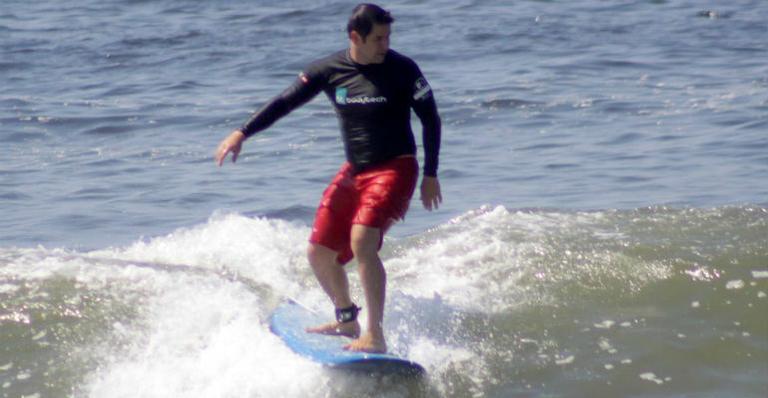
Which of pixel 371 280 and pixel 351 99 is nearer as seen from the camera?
pixel 371 280

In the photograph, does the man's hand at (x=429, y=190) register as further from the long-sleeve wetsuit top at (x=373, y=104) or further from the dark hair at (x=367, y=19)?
the dark hair at (x=367, y=19)

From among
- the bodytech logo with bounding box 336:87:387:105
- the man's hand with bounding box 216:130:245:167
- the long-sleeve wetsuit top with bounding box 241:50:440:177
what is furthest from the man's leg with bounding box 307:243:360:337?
the bodytech logo with bounding box 336:87:387:105

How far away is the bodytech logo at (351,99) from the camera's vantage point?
6.18 meters

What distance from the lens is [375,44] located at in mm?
6102

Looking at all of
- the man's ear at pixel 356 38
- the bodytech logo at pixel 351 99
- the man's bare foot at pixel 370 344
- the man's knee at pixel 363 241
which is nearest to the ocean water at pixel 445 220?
the man's bare foot at pixel 370 344

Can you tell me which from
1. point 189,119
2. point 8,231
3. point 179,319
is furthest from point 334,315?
point 189,119

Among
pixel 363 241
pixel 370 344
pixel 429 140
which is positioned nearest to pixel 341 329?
pixel 370 344

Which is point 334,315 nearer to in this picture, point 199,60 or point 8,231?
point 8,231

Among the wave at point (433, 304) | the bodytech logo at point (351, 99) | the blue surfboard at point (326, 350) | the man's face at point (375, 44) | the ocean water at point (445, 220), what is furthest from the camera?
the ocean water at point (445, 220)

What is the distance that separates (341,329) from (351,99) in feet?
3.55

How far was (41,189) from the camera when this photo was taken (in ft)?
36.5

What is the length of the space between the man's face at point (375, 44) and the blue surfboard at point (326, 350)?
130 centimetres

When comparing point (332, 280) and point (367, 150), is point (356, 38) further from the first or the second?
point (332, 280)

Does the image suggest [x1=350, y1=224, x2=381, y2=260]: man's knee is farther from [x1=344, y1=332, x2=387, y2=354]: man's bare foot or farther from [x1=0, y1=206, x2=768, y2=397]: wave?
[x1=0, y1=206, x2=768, y2=397]: wave
